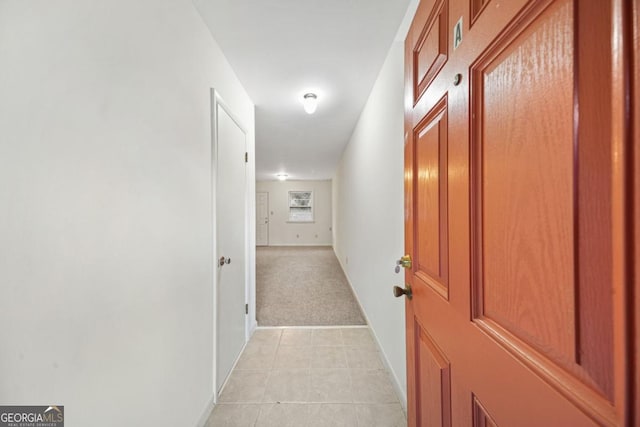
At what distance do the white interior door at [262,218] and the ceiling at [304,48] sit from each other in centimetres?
552

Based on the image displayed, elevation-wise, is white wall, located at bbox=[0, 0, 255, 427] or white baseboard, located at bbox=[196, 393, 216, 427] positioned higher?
white wall, located at bbox=[0, 0, 255, 427]

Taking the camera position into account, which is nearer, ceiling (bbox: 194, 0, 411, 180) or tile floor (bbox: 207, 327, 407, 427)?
ceiling (bbox: 194, 0, 411, 180)

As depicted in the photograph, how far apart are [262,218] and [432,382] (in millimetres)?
7894

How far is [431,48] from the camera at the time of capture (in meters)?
0.83

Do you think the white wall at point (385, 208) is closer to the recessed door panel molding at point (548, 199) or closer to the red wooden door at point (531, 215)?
the red wooden door at point (531, 215)

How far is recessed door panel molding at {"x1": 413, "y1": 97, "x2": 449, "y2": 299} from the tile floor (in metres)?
1.14

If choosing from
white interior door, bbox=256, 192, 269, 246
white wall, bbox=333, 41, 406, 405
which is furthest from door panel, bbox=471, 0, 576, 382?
white interior door, bbox=256, 192, 269, 246

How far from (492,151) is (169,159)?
1.25 metres

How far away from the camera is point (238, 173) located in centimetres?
205

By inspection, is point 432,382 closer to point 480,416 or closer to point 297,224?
point 480,416

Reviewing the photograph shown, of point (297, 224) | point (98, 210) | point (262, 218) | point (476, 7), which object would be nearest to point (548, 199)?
point (476, 7)

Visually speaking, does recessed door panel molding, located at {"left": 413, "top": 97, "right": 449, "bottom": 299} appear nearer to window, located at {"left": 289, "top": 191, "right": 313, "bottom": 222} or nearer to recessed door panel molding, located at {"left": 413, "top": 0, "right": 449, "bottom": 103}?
recessed door panel molding, located at {"left": 413, "top": 0, "right": 449, "bottom": 103}

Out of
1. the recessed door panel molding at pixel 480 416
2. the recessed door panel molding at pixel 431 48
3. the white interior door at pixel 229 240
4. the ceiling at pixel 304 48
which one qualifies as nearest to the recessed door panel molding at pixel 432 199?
the recessed door panel molding at pixel 431 48

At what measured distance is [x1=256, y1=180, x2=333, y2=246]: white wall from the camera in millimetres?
8359
